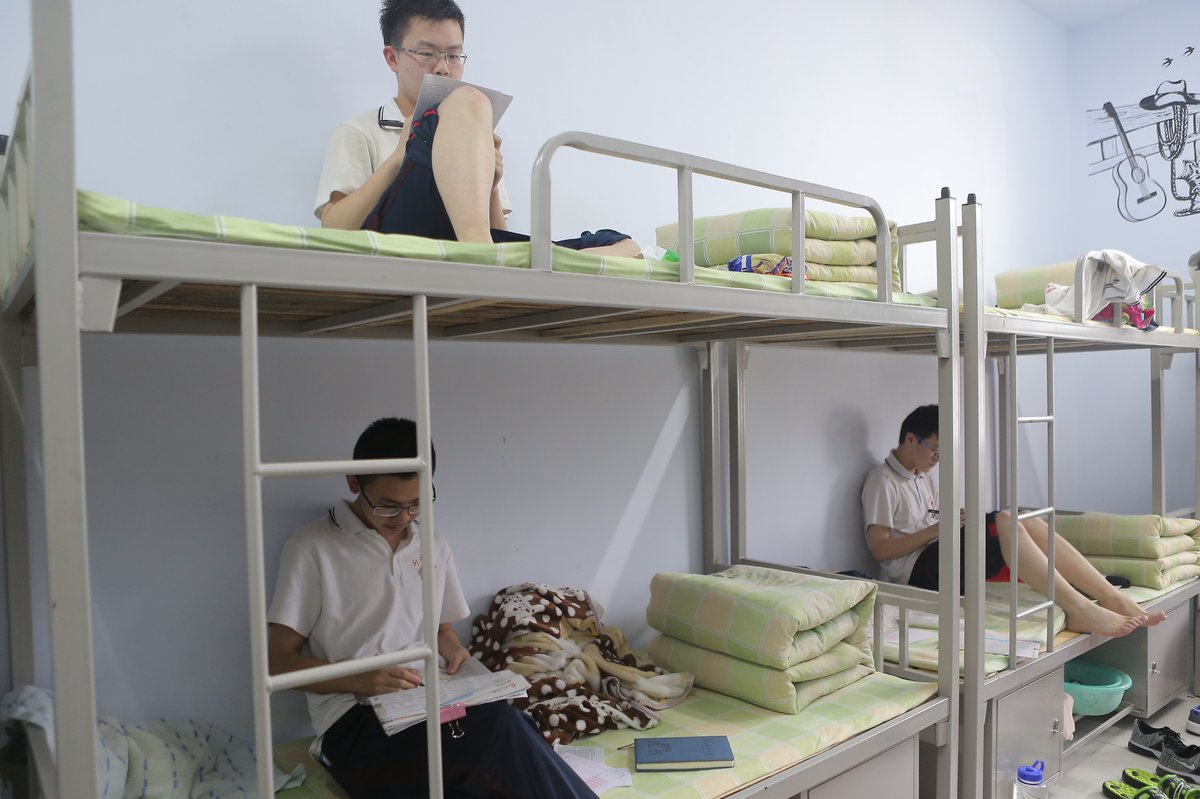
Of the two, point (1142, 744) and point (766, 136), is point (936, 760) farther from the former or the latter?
point (766, 136)

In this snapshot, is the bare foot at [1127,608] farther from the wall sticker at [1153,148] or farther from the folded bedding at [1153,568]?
the wall sticker at [1153,148]

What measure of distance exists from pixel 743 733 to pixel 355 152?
1.84 m

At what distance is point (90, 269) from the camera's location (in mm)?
1189

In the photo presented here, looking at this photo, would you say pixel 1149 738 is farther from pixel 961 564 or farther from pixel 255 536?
pixel 255 536

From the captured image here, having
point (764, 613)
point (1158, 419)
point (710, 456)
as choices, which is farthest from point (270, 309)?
point (1158, 419)

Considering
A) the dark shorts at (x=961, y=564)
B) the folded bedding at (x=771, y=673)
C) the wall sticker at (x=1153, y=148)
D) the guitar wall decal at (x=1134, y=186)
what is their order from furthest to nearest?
the guitar wall decal at (x=1134, y=186)
the wall sticker at (x=1153, y=148)
the dark shorts at (x=961, y=564)
the folded bedding at (x=771, y=673)

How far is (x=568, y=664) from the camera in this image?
2551 millimetres

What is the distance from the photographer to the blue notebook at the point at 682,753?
2119 mm

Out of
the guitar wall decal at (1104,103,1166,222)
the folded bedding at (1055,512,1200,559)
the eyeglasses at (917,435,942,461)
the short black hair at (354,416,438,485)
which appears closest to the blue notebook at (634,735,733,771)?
the short black hair at (354,416,438,485)

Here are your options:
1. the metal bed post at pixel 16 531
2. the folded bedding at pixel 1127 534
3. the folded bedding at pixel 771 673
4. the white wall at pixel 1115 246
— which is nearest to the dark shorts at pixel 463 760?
the metal bed post at pixel 16 531

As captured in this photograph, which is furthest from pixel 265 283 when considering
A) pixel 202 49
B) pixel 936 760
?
pixel 936 760

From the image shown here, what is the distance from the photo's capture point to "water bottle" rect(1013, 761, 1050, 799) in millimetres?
2773

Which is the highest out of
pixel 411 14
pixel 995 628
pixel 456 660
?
pixel 411 14

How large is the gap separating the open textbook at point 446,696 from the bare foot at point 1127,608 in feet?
8.90
